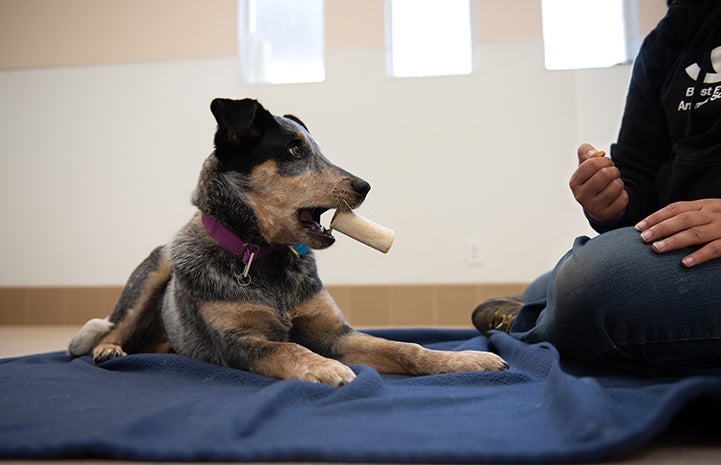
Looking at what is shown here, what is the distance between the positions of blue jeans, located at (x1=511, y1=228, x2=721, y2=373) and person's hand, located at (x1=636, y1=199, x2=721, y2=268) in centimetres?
2

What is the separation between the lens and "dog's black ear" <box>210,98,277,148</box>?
69.1 inches

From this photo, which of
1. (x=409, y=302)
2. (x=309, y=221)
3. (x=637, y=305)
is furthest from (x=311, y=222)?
(x=409, y=302)

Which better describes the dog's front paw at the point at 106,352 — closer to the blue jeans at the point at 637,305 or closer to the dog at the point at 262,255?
the dog at the point at 262,255

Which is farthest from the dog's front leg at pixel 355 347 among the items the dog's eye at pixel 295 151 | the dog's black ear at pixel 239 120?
the dog's black ear at pixel 239 120

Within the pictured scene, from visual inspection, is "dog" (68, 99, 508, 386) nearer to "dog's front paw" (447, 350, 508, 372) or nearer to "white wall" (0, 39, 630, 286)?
"dog's front paw" (447, 350, 508, 372)

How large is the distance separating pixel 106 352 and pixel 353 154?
8.33 feet

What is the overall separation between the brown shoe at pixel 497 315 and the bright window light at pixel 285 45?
8.09 feet

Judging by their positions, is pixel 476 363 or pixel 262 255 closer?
pixel 476 363

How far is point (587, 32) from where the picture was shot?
4238 millimetres

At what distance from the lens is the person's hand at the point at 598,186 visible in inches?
58.7

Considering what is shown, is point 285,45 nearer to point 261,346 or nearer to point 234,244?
point 234,244

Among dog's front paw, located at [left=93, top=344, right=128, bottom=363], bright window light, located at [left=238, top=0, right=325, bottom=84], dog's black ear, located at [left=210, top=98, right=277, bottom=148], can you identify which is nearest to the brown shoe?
dog's black ear, located at [left=210, top=98, right=277, bottom=148]

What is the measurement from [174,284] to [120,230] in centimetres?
266

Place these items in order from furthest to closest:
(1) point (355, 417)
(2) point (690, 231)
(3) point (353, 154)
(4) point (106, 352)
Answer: (3) point (353, 154) < (4) point (106, 352) < (2) point (690, 231) < (1) point (355, 417)
